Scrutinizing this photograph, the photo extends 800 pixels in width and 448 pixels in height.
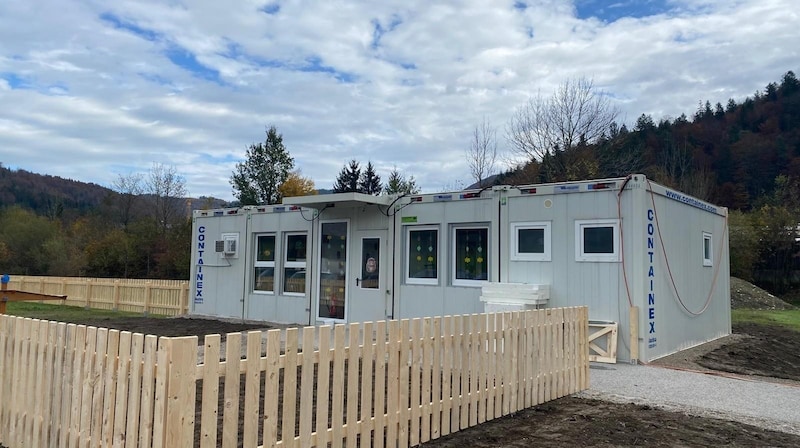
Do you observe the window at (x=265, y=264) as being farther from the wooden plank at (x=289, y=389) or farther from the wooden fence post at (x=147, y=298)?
the wooden plank at (x=289, y=389)

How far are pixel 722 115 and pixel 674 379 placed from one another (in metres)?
67.3

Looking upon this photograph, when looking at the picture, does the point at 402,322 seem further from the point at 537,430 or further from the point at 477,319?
the point at 537,430

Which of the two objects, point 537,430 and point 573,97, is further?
point 573,97

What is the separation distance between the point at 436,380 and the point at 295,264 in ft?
28.8

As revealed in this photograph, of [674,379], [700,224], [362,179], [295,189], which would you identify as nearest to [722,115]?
[362,179]

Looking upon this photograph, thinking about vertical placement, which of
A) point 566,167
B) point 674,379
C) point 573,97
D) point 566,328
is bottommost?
point 674,379

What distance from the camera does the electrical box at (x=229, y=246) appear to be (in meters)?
14.4

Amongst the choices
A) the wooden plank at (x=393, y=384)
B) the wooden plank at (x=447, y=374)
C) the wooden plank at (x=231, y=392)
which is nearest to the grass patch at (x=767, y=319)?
the wooden plank at (x=447, y=374)

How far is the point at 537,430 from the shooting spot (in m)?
5.21

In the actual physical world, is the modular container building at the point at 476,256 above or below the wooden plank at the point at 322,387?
above

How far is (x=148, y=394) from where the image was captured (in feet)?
11.2

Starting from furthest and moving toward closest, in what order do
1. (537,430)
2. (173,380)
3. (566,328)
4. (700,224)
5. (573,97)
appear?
(573,97), (700,224), (566,328), (537,430), (173,380)

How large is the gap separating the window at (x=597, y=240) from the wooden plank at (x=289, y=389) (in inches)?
264

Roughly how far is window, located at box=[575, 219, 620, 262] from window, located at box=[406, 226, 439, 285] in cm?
283
